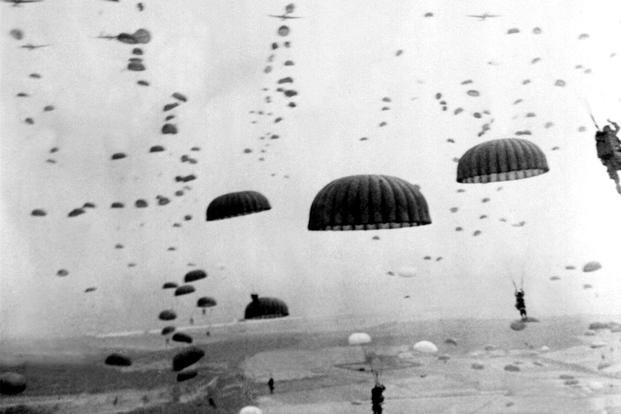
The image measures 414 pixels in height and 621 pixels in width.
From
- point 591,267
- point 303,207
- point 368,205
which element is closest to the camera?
point 368,205

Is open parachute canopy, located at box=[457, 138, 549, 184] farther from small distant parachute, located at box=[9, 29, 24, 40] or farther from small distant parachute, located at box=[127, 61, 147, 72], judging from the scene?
small distant parachute, located at box=[9, 29, 24, 40]

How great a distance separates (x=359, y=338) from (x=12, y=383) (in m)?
2.88

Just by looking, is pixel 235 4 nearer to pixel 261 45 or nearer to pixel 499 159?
pixel 261 45

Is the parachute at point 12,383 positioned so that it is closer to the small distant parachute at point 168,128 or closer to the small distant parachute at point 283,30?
the small distant parachute at point 168,128

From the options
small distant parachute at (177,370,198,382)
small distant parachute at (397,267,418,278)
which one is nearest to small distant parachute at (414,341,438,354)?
small distant parachute at (397,267,418,278)

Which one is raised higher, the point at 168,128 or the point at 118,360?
the point at 168,128

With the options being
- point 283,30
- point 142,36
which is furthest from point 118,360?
point 283,30

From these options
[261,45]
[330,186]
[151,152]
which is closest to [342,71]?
[261,45]

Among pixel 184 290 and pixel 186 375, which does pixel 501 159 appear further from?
pixel 186 375

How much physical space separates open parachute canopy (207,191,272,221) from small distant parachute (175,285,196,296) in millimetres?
601

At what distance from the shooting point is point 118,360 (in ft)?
19.8

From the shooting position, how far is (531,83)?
21.6 ft

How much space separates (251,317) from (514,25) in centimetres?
356

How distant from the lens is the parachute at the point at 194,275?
20.0 feet
